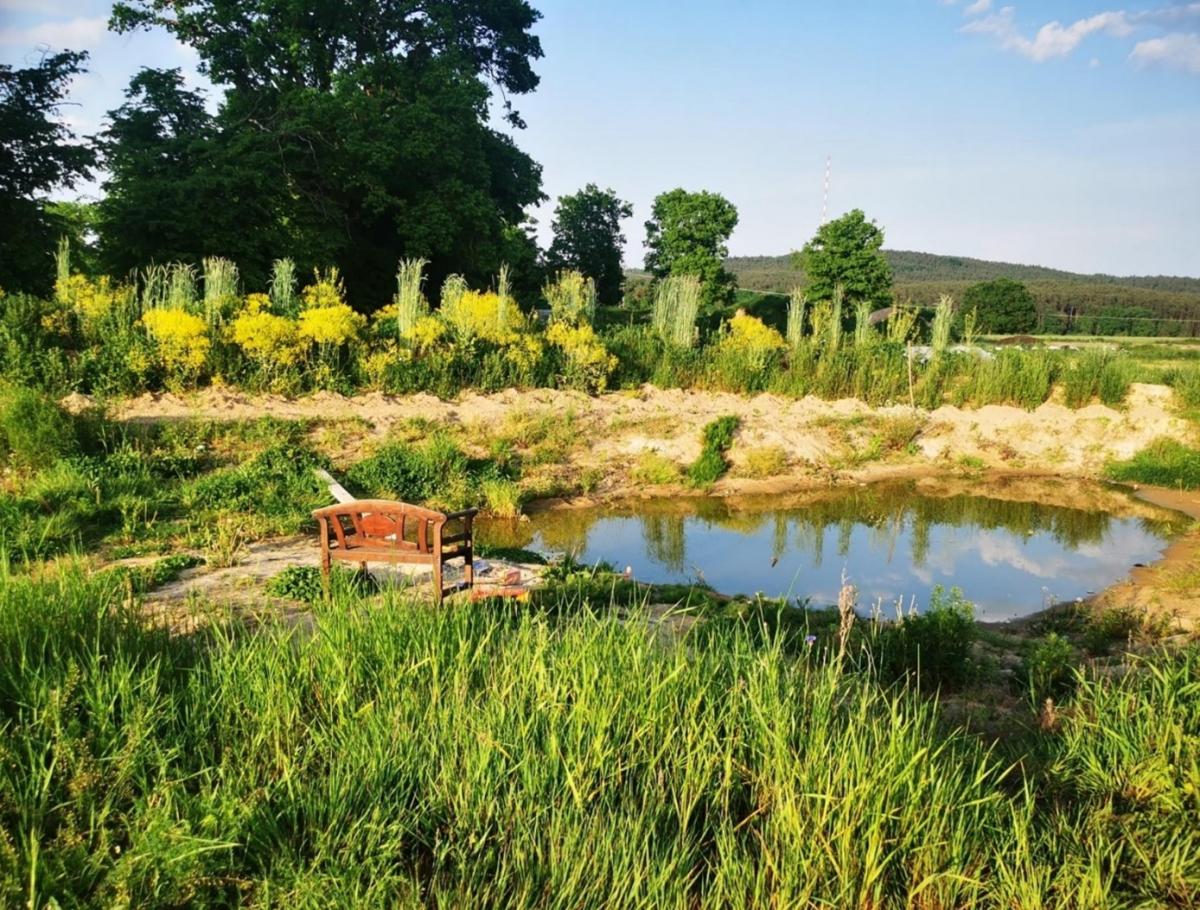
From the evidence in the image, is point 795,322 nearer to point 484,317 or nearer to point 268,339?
point 484,317

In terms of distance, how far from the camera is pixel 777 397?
50.1 ft

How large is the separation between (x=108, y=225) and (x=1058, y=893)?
18.7 metres

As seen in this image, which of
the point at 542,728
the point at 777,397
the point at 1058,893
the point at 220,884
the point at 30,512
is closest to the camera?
the point at 220,884

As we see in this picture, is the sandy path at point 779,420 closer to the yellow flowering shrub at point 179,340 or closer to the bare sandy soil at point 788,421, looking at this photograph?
the bare sandy soil at point 788,421

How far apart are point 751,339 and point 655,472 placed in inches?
232

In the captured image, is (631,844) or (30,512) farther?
(30,512)

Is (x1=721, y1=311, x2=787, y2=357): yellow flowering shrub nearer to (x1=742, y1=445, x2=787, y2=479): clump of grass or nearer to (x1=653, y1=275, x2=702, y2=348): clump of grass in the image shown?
(x1=653, y1=275, x2=702, y2=348): clump of grass

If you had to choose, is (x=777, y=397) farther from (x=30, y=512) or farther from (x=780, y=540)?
(x=30, y=512)

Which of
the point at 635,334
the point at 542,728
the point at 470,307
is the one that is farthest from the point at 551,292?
the point at 542,728

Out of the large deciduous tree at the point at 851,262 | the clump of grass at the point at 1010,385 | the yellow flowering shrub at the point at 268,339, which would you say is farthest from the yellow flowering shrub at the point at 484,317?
the large deciduous tree at the point at 851,262

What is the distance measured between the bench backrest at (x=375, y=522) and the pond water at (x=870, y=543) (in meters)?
2.90

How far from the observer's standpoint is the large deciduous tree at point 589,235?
33.7m

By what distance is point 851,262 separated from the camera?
27469 millimetres

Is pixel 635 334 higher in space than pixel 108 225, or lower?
lower
